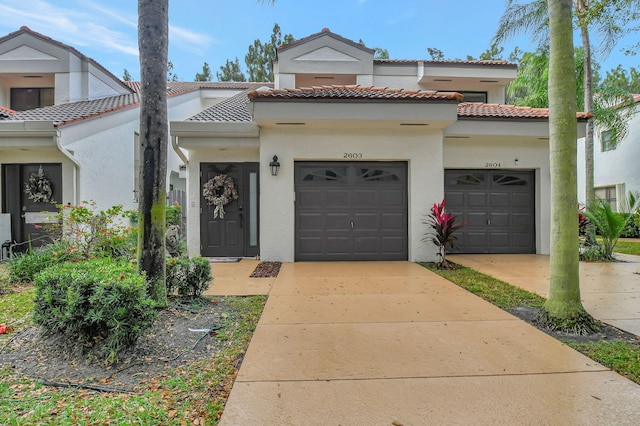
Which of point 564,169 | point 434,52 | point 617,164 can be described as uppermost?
point 434,52

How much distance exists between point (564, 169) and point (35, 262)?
886 centimetres

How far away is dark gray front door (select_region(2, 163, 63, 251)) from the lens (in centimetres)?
985

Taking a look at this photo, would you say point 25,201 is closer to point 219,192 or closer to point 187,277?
point 219,192

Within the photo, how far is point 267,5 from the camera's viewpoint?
213 inches

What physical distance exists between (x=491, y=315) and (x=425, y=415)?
2.71m

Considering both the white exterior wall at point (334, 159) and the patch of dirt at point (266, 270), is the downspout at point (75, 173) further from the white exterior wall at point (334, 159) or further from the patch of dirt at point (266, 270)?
the patch of dirt at point (266, 270)

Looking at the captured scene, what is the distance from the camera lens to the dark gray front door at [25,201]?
9852mm

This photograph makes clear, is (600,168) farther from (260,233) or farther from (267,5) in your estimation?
(267,5)

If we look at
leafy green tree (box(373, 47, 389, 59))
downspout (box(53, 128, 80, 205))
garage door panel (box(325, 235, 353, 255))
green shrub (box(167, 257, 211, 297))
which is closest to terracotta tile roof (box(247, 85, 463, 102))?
Result: garage door panel (box(325, 235, 353, 255))

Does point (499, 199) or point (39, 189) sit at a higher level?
point (39, 189)

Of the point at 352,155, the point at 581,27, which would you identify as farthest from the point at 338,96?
the point at 581,27

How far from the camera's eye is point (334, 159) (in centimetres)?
933

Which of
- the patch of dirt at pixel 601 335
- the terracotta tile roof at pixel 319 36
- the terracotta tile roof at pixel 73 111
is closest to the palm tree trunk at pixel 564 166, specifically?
the patch of dirt at pixel 601 335

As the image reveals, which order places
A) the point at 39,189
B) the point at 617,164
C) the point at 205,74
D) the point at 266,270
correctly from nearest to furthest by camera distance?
the point at 266,270
the point at 39,189
the point at 617,164
the point at 205,74
